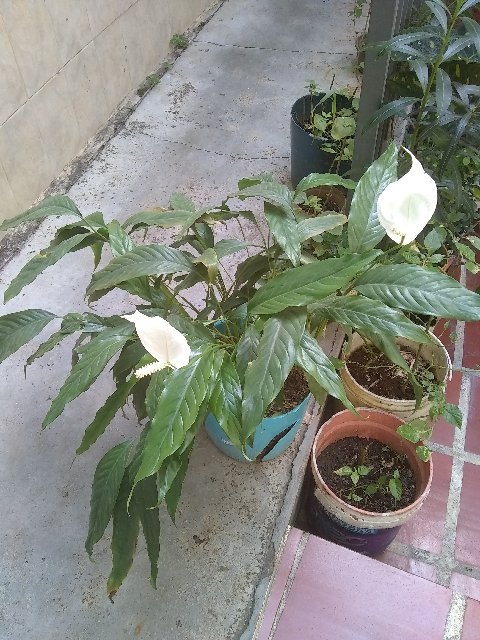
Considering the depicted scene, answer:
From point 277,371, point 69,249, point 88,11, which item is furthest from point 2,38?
point 277,371

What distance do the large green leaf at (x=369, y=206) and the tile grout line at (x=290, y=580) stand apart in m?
0.71

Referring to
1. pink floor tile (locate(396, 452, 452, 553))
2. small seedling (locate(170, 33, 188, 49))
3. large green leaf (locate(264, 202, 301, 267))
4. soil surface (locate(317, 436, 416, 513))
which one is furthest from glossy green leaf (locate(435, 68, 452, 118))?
small seedling (locate(170, 33, 188, 49))

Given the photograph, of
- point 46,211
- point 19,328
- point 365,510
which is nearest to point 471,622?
point 365,510

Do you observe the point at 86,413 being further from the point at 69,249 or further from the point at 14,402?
the point at 69,249

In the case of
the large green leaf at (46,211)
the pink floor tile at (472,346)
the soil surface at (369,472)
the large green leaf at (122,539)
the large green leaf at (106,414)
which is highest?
the large green leaf at (46,211)

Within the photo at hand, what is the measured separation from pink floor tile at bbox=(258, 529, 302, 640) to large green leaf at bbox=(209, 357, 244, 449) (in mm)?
513

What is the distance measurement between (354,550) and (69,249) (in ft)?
3.14

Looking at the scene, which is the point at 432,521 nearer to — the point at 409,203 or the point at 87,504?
the point at 87,504

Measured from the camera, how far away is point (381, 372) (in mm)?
1543

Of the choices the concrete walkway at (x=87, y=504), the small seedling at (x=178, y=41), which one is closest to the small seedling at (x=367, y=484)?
the concrete walkway at (x=87, y=504)

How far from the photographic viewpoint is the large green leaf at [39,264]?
109cm

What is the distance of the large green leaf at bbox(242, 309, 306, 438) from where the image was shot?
88 cm

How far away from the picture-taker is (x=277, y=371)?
0.90 metres

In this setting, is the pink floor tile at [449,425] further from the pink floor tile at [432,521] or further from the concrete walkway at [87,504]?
the concrete walkway at [87,504]
